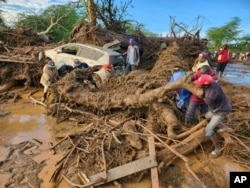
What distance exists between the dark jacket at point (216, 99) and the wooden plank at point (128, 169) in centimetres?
153

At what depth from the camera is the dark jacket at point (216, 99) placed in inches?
213

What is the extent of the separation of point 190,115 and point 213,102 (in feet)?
3.12

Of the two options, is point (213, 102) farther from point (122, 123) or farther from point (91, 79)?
point (91, 79)


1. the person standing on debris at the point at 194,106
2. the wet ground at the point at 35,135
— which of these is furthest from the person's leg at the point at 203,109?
the wet ground at the point at 35,135

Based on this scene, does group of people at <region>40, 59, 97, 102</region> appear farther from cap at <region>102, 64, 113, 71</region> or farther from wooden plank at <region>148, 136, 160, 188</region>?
wooden plank at <region>148, 136, 160, 188</region>

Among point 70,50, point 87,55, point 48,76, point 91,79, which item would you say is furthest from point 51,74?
point 70,50

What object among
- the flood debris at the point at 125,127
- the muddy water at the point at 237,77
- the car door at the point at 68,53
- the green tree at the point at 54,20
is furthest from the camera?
the green tree at the point at 54,20

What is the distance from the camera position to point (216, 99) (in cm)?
546

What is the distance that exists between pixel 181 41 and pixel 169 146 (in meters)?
10.5

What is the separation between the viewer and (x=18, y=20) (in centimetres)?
3178

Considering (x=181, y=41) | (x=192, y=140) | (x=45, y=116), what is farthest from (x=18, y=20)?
(x=192, y=140)

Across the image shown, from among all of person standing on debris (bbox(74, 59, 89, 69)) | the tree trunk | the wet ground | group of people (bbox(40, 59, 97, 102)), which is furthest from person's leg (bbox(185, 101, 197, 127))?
the tree trunk

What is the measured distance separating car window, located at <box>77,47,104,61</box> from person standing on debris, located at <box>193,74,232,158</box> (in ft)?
19.5

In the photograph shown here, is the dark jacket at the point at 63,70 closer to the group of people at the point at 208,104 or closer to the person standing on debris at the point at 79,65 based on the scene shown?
the person standing on debris at the point at 79,65
